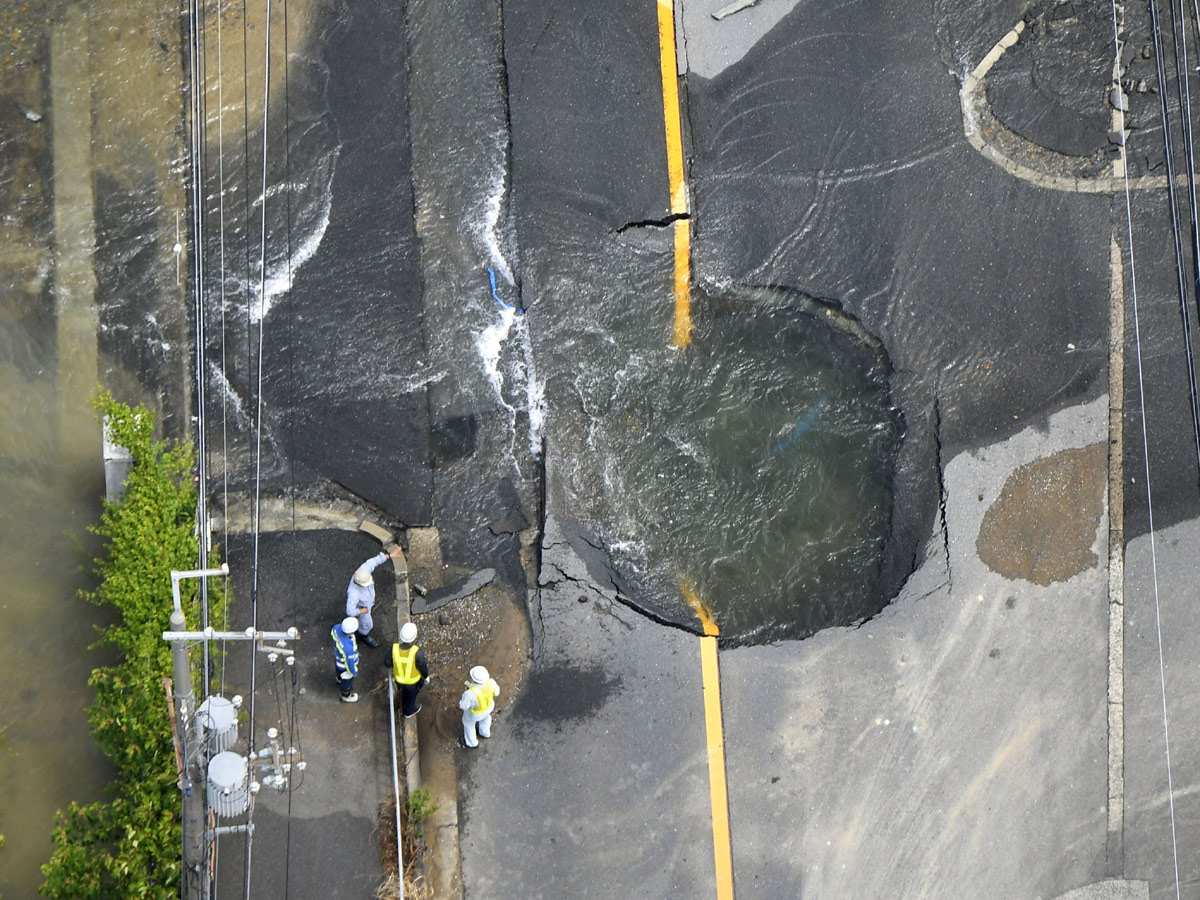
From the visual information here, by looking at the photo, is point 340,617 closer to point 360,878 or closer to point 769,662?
point 360,878

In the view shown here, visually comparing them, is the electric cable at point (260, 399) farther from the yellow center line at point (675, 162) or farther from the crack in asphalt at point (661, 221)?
the yellow center line at point (675, 162)

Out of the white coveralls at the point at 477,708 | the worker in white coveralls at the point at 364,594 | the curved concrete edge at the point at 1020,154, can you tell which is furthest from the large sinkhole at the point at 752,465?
the curved concrete edge at the point at 1020,154

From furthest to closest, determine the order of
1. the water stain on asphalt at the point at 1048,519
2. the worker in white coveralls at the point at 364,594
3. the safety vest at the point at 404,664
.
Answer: the water stain on asphalt at the point at 1048,519
the worker in white coveralls at the point at 364,594
the safety vest at the point at 404,664

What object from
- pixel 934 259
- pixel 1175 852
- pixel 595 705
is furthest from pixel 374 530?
pixel 1175 852

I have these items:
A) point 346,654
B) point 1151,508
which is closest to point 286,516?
point 346,654

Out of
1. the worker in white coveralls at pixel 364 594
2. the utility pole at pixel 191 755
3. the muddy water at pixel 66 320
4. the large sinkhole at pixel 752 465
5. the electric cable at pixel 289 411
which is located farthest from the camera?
the large sinkhole at pixel 752 465

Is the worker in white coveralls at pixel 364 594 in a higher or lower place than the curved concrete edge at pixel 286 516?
lower

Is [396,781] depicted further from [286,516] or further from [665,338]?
[665,338]
